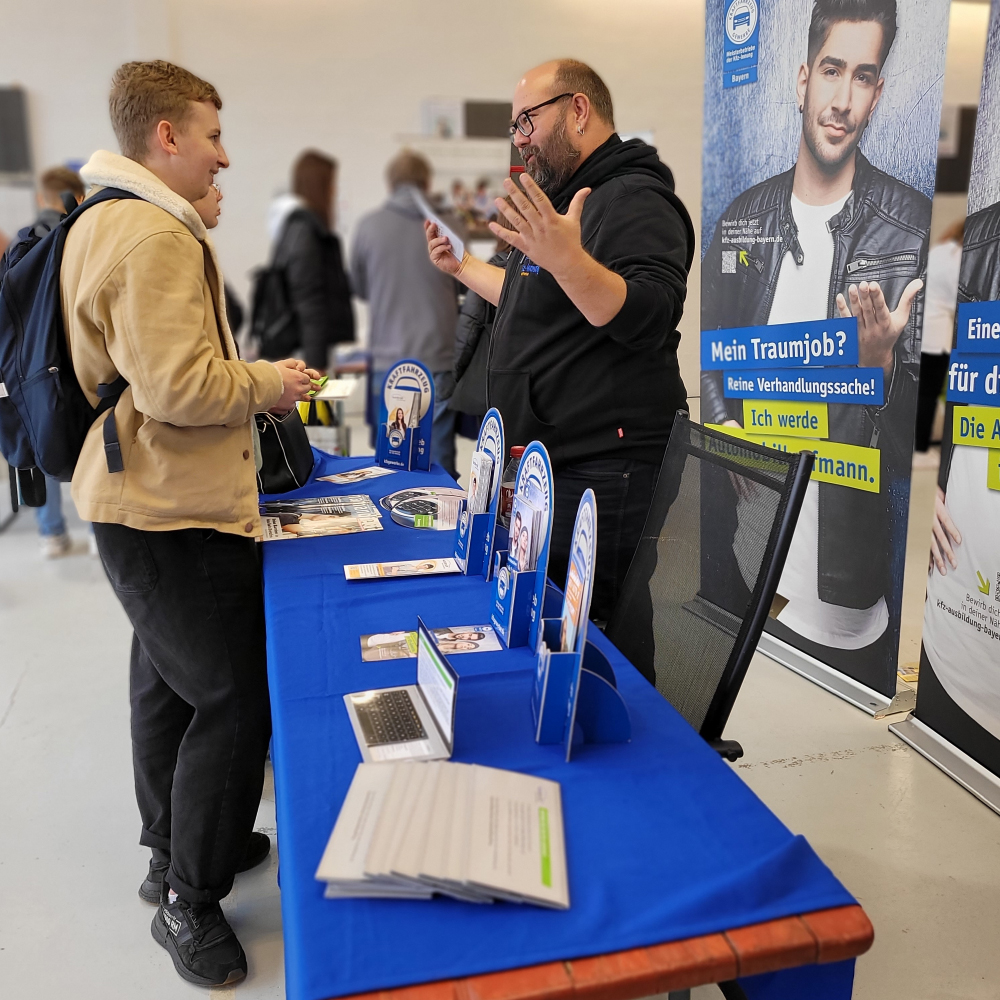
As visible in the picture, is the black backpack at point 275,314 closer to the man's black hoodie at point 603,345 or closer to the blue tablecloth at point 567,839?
the man's black hoodie at point 603,345

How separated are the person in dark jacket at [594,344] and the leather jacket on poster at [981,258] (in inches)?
26.3

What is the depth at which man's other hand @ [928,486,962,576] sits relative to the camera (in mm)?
2248

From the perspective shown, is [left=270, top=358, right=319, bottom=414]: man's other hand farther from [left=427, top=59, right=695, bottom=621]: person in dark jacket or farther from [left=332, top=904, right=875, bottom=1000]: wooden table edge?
[left=332, top=904, right=875, bottom=1000]: wooden table edge

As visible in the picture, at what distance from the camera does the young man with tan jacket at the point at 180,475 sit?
1346 mm

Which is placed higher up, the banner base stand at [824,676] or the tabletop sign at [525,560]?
the tabletop sign at [525,560]

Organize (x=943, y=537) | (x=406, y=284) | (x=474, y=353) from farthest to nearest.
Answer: (x=406, y=284), (x=474, y=353), (x=943, y=537)

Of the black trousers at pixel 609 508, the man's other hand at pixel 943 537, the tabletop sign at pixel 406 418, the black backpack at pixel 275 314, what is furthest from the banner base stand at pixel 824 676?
the black backpack at pixel 275 314

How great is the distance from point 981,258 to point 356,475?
1.58m

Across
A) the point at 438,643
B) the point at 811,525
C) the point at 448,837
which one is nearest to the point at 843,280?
the point at 811,525

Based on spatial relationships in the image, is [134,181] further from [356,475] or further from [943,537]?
[943,537]

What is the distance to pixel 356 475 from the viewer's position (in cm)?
240

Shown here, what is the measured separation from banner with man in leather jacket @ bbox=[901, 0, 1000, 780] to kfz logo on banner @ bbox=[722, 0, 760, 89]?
0.85 meters

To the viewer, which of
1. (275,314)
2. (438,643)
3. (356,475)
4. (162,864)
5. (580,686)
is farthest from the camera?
(275,314)

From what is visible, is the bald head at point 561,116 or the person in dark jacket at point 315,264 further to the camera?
the person in dark jacket at point 315,264
